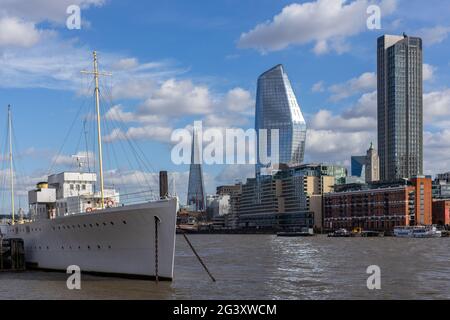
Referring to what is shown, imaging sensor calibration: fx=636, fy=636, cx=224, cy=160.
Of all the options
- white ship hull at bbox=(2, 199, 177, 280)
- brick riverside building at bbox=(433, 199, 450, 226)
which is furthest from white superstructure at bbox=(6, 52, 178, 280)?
brick riverside building at bbox=(433, 199, 450, 226)

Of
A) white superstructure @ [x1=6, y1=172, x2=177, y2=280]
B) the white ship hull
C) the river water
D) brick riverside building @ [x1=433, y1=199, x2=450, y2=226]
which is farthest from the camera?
brick riverside building @ [x1=433, y1=199, x2=450, y2=226]

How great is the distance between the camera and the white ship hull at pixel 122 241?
35281 mm

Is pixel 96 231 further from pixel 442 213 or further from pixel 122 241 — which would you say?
pixel 442 213

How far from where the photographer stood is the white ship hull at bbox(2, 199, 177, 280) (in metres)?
35.3

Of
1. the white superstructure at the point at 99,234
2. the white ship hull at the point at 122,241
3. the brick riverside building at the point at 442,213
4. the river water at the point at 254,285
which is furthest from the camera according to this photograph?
the brick riverside building at the point at 442,213

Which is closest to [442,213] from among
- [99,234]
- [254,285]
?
[254,285]

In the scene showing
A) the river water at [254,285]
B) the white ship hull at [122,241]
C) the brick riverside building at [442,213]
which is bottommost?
the brick riverside building at [442,213]

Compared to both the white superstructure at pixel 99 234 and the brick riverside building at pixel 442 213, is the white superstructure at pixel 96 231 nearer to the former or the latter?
the white superstructure at pixel 99 234

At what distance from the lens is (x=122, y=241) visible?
37219 millimetres

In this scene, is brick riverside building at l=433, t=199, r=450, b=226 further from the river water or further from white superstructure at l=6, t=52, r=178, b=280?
white superstructure at l=6, t=52, r=178, b=280

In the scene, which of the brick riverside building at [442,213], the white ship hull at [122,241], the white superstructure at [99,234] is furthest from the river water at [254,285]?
the brick riverside building at [442,213]

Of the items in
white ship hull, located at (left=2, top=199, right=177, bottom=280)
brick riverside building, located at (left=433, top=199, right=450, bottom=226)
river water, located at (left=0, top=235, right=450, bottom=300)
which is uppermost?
white ship hull, located at (left=2, top=199, right=177, bottom=280)
